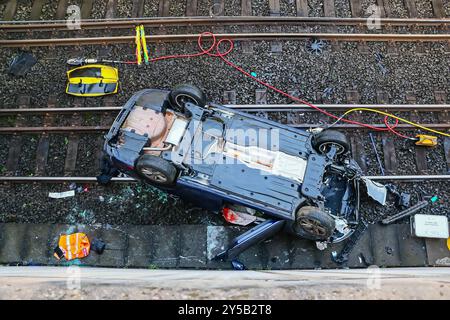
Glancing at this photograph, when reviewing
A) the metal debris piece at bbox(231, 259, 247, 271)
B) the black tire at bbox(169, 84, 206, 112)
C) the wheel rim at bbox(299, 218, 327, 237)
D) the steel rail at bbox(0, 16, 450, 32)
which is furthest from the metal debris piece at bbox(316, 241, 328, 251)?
the steel rail at bbox(0, 16, 450, 32)

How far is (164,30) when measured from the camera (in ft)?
32.9

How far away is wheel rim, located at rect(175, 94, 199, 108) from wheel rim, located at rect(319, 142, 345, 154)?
82.7 inches

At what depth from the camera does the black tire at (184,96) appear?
789 cm

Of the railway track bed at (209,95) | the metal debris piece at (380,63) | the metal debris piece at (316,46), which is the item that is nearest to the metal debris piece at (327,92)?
the railway track bed at (209,95)

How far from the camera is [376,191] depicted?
834 centimetres

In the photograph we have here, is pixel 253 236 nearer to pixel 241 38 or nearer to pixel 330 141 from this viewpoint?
pixel 330 141

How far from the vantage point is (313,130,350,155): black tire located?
7.71 metres

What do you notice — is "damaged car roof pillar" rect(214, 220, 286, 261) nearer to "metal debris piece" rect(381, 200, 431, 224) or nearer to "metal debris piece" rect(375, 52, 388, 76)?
"metal debris piece" rect(381, 200, 431, 224)

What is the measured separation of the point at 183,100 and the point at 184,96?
0.10 m

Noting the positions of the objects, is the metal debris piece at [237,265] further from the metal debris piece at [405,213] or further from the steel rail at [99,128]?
the steel rail at [99,128]

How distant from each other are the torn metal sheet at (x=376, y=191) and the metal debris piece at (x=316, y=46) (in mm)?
2904

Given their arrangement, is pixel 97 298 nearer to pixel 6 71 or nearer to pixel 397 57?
pixel 6 71

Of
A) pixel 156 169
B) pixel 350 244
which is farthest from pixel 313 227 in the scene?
pixel 156 169

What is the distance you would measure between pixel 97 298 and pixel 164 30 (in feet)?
18.1
